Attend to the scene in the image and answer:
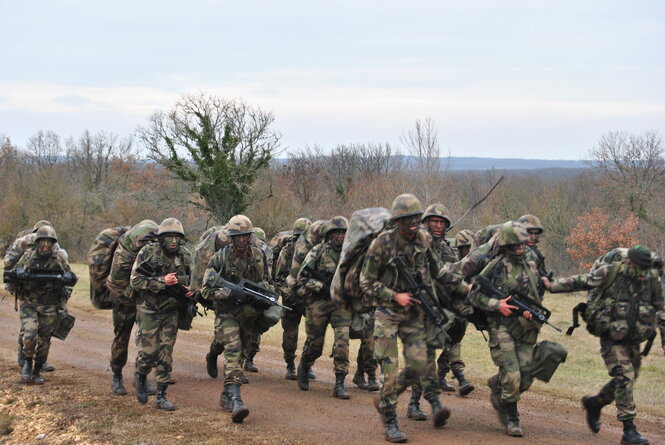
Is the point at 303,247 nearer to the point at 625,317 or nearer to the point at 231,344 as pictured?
the point at 231,344

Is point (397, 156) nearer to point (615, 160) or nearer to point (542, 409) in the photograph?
point (615, 160)

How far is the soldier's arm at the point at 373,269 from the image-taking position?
829 cm

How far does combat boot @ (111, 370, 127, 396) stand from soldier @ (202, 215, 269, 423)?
2.09 meters

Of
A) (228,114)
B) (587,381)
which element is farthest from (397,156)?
(587,381)

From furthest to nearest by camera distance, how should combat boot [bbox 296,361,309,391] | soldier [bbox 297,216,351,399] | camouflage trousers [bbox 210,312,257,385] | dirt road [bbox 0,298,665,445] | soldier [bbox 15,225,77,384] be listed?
soldier [bbox 15,225,77,384]
combat boot [bbox 296,361,309,391]
soldier [bbox 297,216,351,399]
camouflage trousers [bbox 210,312,257,385]
dirt road [bbox 0,298,665,445]

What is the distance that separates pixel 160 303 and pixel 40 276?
2635 mm

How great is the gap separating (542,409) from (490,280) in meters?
2.45

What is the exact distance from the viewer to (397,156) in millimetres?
64750

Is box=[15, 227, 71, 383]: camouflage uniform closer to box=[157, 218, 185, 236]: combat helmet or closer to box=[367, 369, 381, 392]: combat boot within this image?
box=[157, 218, 185, 236]: combat helmet

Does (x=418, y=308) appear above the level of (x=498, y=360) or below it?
above

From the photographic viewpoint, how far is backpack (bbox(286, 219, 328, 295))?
35.9 feet

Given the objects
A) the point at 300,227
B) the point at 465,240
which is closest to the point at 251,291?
the point at 300,227

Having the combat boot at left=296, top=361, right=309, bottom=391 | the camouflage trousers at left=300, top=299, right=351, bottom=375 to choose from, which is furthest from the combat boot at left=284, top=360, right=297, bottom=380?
the camouflage trousers at left=300, top=299, right=351, bottom=375

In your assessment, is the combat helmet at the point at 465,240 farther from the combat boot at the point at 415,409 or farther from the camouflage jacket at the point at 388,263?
the camouflage jacket at the point at 388,263
